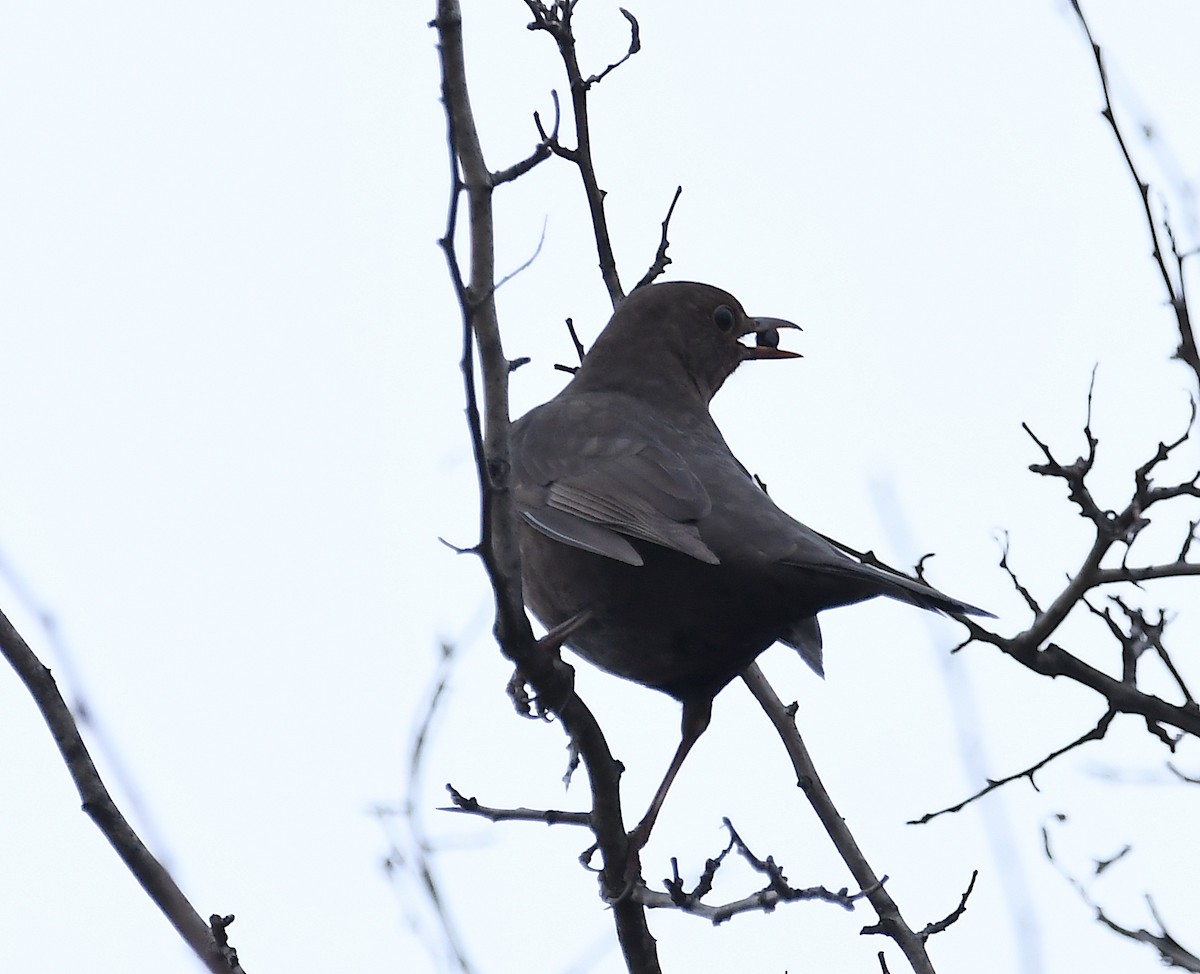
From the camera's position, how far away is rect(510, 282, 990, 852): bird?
4.37m

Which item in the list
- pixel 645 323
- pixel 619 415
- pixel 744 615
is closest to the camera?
pixel 744 615

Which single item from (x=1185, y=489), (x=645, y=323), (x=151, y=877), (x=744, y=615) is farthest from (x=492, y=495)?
(x=645, y=323)

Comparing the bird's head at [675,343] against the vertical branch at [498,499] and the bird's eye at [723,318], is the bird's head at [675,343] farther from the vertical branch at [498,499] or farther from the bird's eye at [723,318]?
the vertical branch at [498,499]

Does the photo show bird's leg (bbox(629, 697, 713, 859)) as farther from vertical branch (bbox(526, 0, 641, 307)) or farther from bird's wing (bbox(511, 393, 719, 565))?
vertical branch (bbox(526, 0, 641, 307))

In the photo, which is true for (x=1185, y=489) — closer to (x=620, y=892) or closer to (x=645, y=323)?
(x=620, y=892)

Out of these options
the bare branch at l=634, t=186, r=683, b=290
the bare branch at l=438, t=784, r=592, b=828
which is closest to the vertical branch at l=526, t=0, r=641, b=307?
the bare branch at l=634, t=186, r=683, b=290

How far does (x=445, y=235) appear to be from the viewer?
9.52 feet

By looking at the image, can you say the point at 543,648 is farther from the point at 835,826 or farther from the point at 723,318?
the point at 723,318

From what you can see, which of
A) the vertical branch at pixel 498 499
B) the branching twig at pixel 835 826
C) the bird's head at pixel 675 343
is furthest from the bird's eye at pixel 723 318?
the vertical branch at pixel 498 499

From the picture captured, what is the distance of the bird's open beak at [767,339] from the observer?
654cm

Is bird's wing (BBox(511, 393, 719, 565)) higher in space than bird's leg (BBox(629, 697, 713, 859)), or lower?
higher

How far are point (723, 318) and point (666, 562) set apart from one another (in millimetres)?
2150

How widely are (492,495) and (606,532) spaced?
48.2 inches

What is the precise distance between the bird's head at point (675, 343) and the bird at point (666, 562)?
0.52m
